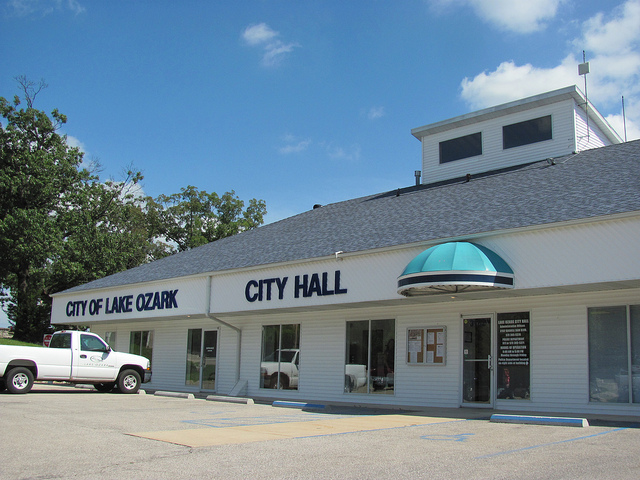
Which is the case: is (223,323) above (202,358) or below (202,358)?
above

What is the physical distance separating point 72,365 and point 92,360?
2.22 feet

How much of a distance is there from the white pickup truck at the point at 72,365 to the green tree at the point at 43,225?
23.2 meters

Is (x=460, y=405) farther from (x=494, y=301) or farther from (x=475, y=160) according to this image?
(x=475, y=160)

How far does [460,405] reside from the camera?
15453 mm

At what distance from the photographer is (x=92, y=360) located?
773 inches

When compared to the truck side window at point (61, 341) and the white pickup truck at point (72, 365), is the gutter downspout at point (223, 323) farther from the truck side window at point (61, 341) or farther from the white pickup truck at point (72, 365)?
the truck side window at point (61, 341)

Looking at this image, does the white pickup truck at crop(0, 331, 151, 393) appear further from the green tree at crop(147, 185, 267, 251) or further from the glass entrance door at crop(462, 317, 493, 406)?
the green tree at crop(147, 185, 267, 251)

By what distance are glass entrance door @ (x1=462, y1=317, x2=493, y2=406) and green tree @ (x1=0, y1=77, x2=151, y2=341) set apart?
32780 mm

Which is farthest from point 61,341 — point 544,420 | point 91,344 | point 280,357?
point 544,420

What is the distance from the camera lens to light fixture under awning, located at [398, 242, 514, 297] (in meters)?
12.8

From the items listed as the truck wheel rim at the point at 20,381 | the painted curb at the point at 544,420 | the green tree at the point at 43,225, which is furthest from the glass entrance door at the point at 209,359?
the green tree at the point at 43,225

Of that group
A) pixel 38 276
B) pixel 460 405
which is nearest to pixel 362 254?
pixel 460 405

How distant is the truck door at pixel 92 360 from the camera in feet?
63.3

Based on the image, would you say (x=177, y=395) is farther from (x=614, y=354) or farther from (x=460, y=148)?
(x=460, y=148)
